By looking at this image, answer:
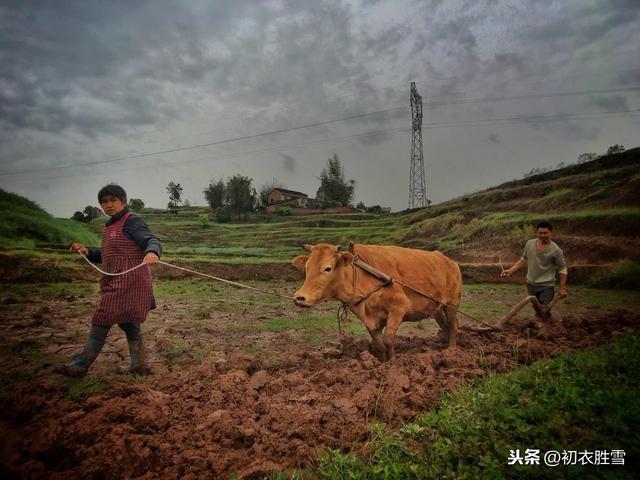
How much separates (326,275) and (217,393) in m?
2.05

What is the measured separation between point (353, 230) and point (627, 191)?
837 inches

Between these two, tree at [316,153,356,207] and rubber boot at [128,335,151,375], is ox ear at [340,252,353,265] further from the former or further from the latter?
tree at [316,153,356,207]

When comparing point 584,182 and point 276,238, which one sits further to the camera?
point 276,238

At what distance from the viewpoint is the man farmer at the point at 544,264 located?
244 inches

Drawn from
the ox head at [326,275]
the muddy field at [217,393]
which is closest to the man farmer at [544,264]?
the muddy field at [217,393]

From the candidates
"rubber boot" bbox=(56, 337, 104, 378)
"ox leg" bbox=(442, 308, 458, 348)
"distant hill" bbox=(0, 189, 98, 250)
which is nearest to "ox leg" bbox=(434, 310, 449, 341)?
"ox leg" bbox=(442, 308, 458, 348)

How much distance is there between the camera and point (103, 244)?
170 inches

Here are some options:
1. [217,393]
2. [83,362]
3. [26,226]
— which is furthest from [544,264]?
[26,226]

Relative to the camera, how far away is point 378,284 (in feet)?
17.2

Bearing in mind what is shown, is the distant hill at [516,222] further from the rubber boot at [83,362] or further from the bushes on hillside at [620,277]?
the rubber boot at [83,362]

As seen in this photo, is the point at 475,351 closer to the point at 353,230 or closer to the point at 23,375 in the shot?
the point at 23,375

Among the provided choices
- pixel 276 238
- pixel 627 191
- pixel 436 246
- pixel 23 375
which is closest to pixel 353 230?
pixel 276 238

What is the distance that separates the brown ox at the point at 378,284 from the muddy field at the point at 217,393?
0.61 metres

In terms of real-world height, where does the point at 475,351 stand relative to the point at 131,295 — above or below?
below
